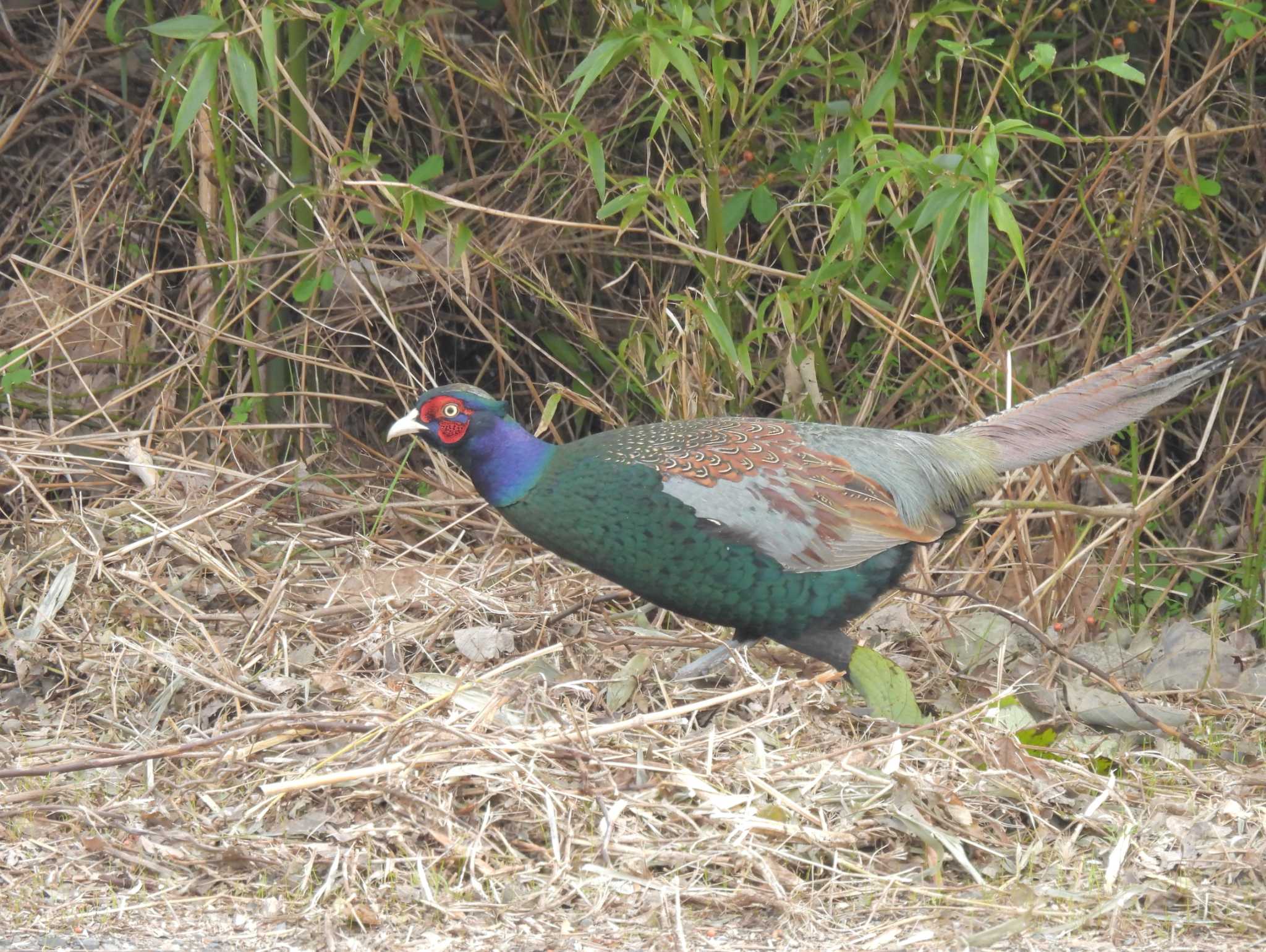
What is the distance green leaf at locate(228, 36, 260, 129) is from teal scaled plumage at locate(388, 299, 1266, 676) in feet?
2.67

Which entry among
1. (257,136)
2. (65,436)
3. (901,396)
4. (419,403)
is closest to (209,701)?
(419,403)

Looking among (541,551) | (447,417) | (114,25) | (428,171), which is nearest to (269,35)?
(428,171)

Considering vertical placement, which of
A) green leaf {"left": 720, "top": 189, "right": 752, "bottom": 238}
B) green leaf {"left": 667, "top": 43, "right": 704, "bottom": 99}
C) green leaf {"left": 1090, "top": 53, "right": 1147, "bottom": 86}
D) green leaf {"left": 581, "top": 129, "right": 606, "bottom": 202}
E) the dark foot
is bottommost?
the dark foot

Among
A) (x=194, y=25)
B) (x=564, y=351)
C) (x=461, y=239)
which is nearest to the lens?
(x=194, y=25)

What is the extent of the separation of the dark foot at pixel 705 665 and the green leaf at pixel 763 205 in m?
1.33

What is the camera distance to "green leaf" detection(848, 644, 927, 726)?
3.48 m

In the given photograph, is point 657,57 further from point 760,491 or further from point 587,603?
point 587,603

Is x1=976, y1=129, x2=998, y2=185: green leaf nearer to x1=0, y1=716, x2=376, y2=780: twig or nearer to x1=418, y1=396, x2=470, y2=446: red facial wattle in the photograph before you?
x1=418, y1=396, x2=470, y2=446: red facial wattle

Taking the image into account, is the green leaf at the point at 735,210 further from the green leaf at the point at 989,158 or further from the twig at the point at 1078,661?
the twig at the point at 1078,661

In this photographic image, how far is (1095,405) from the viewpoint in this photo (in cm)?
388

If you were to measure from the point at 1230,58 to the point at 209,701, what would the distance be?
129 inches

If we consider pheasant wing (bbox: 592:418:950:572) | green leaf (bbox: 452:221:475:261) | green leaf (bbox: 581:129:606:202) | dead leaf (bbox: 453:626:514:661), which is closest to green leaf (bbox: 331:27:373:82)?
green leaf (bbox: 452:221:475:261)

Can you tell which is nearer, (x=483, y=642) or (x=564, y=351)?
(x=483, y=642)

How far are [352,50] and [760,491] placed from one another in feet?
5.49
